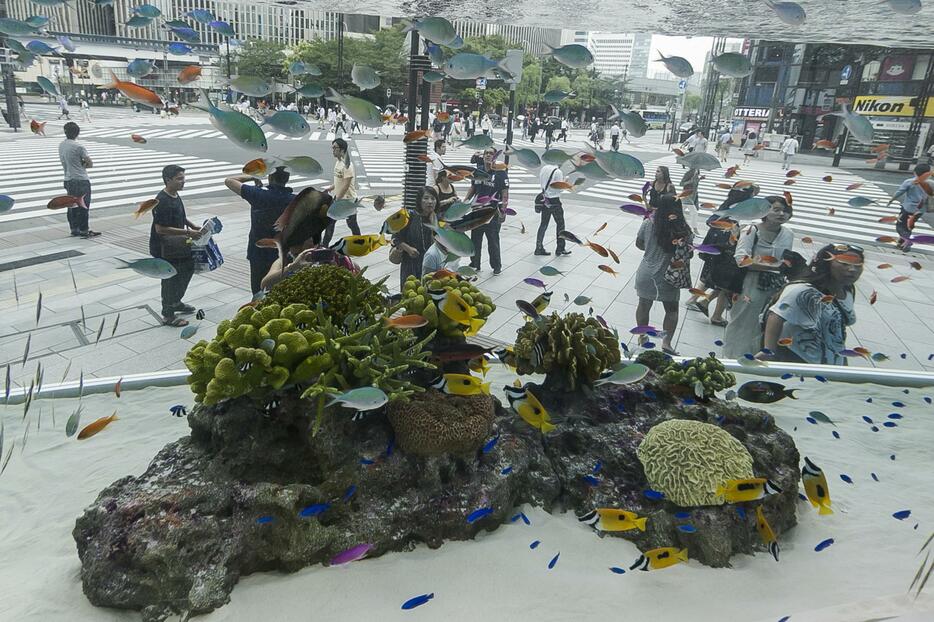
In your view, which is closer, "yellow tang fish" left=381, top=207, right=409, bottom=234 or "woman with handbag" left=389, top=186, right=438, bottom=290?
"yellow tang fish" left=381, top=207, right=409, bottom=234

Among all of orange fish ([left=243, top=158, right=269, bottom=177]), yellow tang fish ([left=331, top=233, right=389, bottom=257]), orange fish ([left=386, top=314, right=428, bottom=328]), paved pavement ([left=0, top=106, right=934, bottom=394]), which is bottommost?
paved pavement ([left=0, top=106, right=934, bottom=394])

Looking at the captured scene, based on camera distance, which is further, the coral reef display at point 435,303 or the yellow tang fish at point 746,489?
the coral reef display at point 435,303

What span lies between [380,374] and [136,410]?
2751mm

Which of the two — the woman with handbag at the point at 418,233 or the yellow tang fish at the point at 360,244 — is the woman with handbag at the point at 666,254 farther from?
the yellow tang fish at the point at 360,244

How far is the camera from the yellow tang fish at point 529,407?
3.05 m

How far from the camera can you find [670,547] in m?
2.76

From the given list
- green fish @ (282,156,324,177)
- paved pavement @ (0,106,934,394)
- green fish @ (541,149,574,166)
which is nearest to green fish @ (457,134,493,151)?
green fish @ (541,149,574,166)

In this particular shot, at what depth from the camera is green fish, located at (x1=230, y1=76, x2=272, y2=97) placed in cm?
379

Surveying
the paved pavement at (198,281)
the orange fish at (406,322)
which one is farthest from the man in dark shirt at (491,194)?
the orange fish at (406,322)

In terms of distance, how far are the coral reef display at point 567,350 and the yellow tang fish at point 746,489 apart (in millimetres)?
1007

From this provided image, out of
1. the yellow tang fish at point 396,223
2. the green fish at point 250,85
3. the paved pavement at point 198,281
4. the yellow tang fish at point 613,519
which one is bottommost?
the paved pavement at point 198,281

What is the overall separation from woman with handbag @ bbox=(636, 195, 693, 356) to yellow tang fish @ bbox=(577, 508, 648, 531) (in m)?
3.09

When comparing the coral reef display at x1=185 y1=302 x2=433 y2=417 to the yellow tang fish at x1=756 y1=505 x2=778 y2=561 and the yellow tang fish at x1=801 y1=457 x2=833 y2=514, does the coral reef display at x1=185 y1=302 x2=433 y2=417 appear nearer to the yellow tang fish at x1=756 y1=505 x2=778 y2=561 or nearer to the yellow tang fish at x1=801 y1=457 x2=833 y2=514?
the yellow tang fish at x1=756 y1=505 x2=778 y2=561

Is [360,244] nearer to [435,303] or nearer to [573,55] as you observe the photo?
[435,303]
